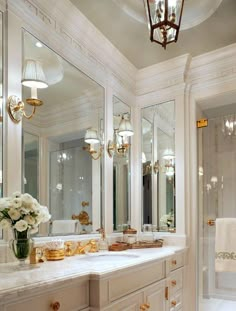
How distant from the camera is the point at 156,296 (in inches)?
81.8

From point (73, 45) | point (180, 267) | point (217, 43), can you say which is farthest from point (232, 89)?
point (180, 267)

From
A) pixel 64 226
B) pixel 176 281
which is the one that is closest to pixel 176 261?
pixel 176 281

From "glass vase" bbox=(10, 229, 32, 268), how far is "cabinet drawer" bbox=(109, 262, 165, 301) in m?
0.45

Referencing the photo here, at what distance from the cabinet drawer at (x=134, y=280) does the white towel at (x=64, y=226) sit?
0.62 meters

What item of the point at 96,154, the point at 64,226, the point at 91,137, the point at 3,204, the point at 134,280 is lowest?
the point at 134,280

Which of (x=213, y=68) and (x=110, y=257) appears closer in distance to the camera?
(x=110, y=257)

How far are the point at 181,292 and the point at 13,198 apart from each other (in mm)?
1787

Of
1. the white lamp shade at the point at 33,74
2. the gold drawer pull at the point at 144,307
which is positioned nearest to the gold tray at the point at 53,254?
the gold drawer pull at the point at 144,307

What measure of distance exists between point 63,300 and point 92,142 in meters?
1.41

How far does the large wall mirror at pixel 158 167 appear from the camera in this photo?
2.96 metres

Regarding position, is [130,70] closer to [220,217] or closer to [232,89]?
[232,89]

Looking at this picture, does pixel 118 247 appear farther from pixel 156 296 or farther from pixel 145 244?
pixel 156 296

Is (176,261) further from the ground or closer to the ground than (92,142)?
closer to the ground

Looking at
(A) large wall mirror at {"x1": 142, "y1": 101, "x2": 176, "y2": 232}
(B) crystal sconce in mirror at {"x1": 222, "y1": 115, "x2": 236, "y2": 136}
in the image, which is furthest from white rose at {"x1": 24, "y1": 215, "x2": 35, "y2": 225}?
(B) crystal sconce in mirror at {"x1": 222, "y1": 115, "x2": 236, "y2": 136}
